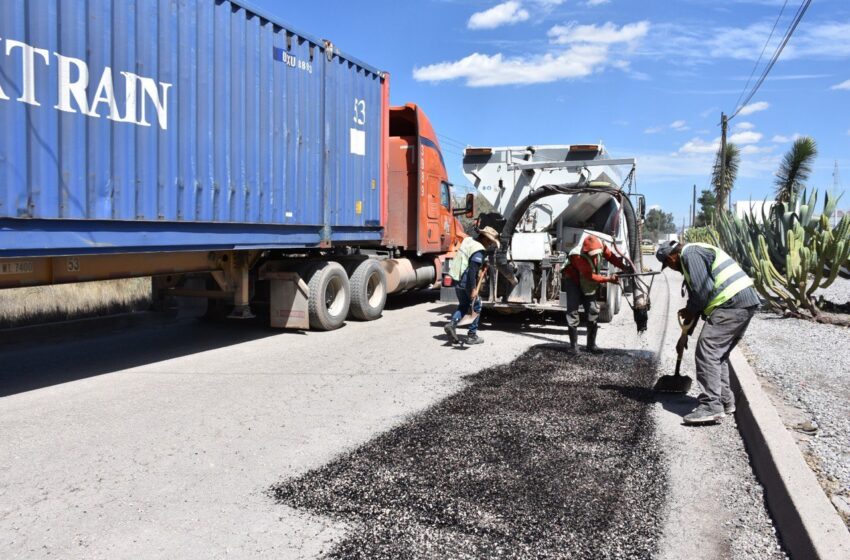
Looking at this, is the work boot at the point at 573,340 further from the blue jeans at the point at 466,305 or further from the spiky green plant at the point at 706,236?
the spiky green plant at the point at 706,236

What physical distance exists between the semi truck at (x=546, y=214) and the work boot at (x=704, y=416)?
402cm

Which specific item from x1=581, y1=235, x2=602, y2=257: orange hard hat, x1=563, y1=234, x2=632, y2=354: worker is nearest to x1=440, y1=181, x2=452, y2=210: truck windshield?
x1=563, y1=234, x2=632, y2=354: worker

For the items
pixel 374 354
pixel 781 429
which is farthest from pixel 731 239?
pixel 781 429

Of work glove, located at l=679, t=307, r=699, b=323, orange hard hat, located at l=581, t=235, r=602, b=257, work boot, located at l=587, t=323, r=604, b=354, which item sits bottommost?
work boot, located at l=587, t=323, r=604, b=354

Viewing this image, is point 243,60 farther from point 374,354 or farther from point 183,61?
point 374,354

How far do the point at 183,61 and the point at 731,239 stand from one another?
1238 centimetres

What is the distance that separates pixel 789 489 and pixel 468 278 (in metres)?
5.38

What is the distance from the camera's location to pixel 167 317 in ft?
35.4

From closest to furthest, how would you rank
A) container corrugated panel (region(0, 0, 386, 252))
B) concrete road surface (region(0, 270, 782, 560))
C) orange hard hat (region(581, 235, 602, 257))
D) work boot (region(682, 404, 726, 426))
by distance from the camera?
concrete road surface (region(0, 270, 782, 560)) → work boot (region(682, 404, 726, 426)) → container corrugated panel (region(0, 0, 386, 252)) → orange hard hat (region(581, 235, 602, 257))

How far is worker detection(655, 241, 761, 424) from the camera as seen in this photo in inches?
197

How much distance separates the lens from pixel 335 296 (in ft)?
33.1

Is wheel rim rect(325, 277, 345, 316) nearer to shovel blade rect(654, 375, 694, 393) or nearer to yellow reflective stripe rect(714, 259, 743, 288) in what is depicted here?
shovel blade rect(654, 375, 694, 393)

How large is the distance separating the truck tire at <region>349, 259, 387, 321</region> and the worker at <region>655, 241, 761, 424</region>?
6128 millimetres

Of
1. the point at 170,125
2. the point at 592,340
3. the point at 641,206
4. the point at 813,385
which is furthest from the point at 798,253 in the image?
the point at 170,125
